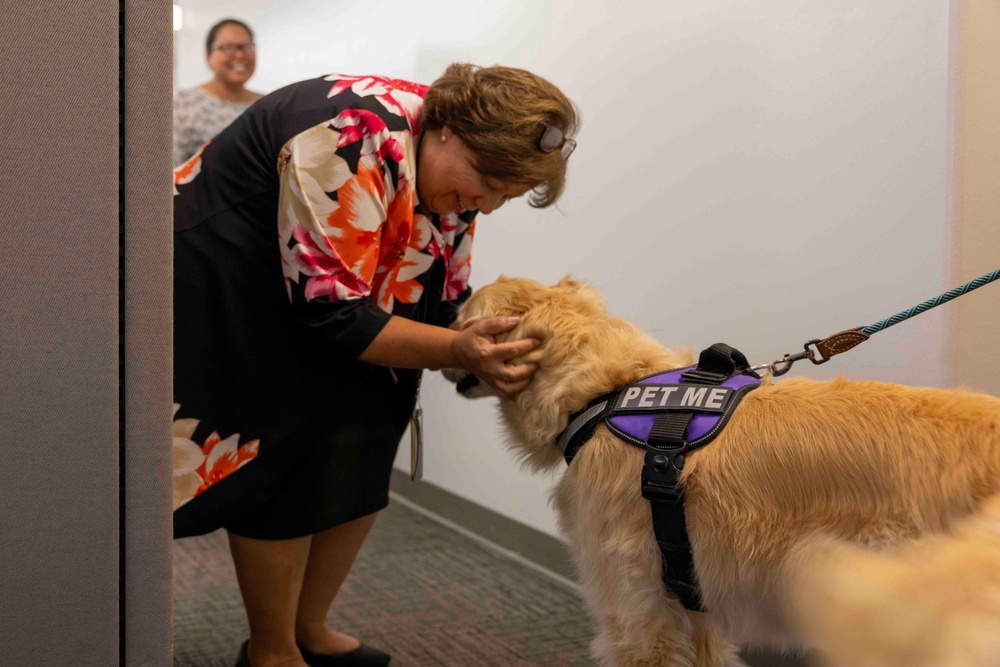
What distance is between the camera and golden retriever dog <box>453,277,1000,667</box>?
3.12 feet

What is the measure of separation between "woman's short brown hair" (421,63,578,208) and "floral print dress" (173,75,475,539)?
10cm

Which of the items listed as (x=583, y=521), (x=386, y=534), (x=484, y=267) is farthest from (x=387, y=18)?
(x=583, y=521)

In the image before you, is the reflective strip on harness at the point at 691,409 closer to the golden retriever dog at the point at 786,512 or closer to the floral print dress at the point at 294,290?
the golden retriever dog at the point at 786,512

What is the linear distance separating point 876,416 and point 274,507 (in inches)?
49.1

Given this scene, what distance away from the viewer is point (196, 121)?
3.56 metres

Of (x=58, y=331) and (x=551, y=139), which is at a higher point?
(x=551, y=139)

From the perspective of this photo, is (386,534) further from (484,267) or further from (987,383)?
(987,383)

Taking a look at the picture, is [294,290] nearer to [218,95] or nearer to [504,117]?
[504,117]

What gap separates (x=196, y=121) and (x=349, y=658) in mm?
2455

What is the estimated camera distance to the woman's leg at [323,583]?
2.00 metres

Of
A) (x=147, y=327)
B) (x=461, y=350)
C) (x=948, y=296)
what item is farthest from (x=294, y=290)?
(x=948, y=296)

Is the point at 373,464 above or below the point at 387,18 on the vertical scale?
below

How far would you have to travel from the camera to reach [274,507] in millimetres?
1834

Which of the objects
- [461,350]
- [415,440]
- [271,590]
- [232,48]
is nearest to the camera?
[461,350]
